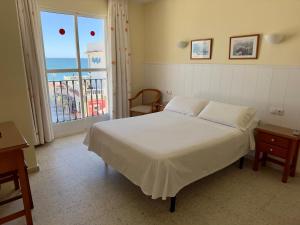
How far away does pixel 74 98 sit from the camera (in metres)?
4.30

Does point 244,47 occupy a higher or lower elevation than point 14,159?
higher

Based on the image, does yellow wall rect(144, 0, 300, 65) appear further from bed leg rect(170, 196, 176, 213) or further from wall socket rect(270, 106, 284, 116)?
bed leg rect(170, 196, 176, 213)

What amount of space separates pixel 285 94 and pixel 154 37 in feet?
8.98

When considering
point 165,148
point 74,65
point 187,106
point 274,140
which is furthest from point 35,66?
point 274,140

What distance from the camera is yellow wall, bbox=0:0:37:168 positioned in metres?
2.27

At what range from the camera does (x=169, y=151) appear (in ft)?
6.36

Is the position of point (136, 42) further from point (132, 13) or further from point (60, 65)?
point (60, 65)

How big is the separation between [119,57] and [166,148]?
9.18 ft

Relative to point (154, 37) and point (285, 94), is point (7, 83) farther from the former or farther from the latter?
point (285, 94)

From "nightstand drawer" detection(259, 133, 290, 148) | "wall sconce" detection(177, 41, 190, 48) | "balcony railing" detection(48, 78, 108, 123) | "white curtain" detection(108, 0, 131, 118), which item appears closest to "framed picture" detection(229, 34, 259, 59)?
"wall sconce" detection(177, 41, 190, 48)

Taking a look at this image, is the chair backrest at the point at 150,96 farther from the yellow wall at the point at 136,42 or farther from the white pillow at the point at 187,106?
the white pillow at the point at 187,106

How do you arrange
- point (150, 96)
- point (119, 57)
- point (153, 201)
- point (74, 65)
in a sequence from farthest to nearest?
1. point (150, 96)
2. point (119, 57)
3. point (74, 65)
4. point (153, 201)

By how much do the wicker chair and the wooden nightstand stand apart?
203 centimetres

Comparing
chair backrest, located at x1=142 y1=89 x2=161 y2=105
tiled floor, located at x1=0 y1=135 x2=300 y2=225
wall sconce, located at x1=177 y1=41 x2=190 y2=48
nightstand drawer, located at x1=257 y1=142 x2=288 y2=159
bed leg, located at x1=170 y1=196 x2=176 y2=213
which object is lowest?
tiled floor, located at x1=0 y1=135 x2=300 y2=225
